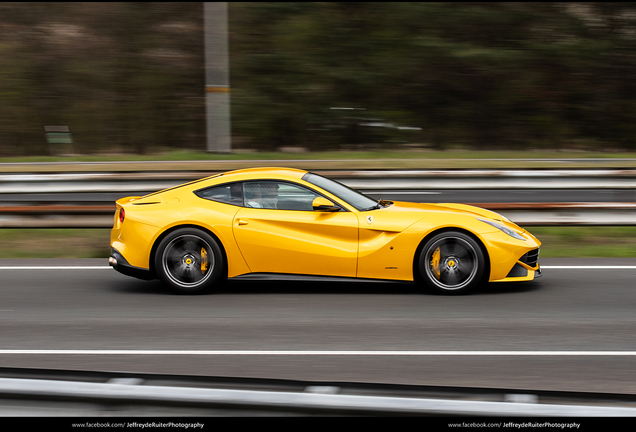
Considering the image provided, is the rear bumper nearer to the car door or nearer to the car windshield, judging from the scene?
the car door

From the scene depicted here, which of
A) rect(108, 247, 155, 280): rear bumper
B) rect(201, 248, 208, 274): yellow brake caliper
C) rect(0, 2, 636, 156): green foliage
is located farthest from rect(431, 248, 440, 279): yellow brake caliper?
rect(0, 2, 636, 156): green foliage

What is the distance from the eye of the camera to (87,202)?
973 cm

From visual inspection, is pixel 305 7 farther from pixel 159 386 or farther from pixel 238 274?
pixel 159 386

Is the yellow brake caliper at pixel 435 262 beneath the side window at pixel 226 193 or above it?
beneath

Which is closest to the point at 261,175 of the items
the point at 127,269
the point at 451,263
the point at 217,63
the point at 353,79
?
the point at 127,269

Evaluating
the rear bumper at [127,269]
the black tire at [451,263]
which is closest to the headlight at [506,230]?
the black tire at [451,263]

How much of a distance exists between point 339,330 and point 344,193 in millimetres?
1865

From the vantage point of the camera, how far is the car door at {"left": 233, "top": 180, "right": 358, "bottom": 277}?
6.40 metres

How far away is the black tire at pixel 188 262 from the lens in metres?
6.54

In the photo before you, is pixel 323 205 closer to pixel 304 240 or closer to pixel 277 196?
pixel 304 240

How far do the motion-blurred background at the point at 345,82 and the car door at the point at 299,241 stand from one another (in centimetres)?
1606

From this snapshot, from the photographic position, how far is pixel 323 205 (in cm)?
645

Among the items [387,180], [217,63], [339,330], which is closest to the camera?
[339,330]

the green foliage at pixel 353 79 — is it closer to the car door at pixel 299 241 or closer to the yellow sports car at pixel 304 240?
the yellow sports car at pixel 304 240
